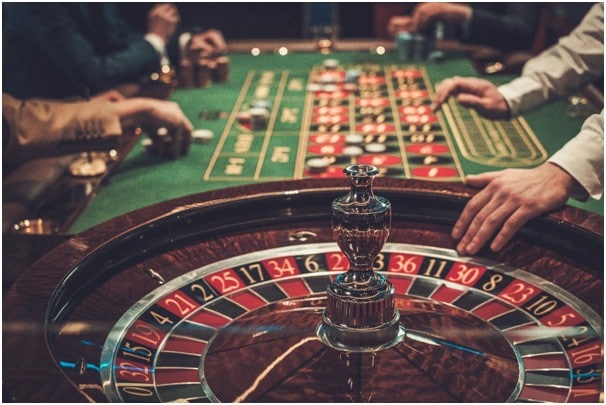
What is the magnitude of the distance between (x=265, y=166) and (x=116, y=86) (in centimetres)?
202

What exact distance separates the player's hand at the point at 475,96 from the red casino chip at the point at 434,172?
0.33 m

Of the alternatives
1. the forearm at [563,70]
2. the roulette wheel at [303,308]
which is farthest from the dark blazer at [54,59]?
the roulette wheel at [303,308]

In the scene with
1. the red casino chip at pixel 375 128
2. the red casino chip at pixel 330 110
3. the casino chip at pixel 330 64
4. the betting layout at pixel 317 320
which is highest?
the betting layout at pixel 317 320

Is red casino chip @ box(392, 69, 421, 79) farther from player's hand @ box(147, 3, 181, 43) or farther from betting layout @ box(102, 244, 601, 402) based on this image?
betting layout @ box(102, 244, 601, 402)

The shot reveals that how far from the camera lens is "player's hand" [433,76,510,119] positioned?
291 centimetres

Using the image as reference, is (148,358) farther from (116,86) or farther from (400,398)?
(116,86)

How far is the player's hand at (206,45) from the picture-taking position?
4.74 metres

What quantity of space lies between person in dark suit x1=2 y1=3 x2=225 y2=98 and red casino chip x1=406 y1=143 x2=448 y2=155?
1846 mm

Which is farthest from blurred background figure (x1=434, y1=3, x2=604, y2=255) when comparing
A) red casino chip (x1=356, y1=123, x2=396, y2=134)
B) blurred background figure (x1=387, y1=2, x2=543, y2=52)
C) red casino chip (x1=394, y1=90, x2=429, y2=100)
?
blurred background figure (x1=387, y1=2, x2=543, y2=52)

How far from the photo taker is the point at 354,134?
3215 mm

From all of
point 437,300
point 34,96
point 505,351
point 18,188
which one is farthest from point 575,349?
point 34,96

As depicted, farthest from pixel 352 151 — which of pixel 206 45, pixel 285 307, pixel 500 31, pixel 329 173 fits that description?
pixel 500 31

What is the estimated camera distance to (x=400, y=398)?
116 cm

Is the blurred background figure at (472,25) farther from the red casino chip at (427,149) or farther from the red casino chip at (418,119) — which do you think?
the red casino chip at (427,149)
